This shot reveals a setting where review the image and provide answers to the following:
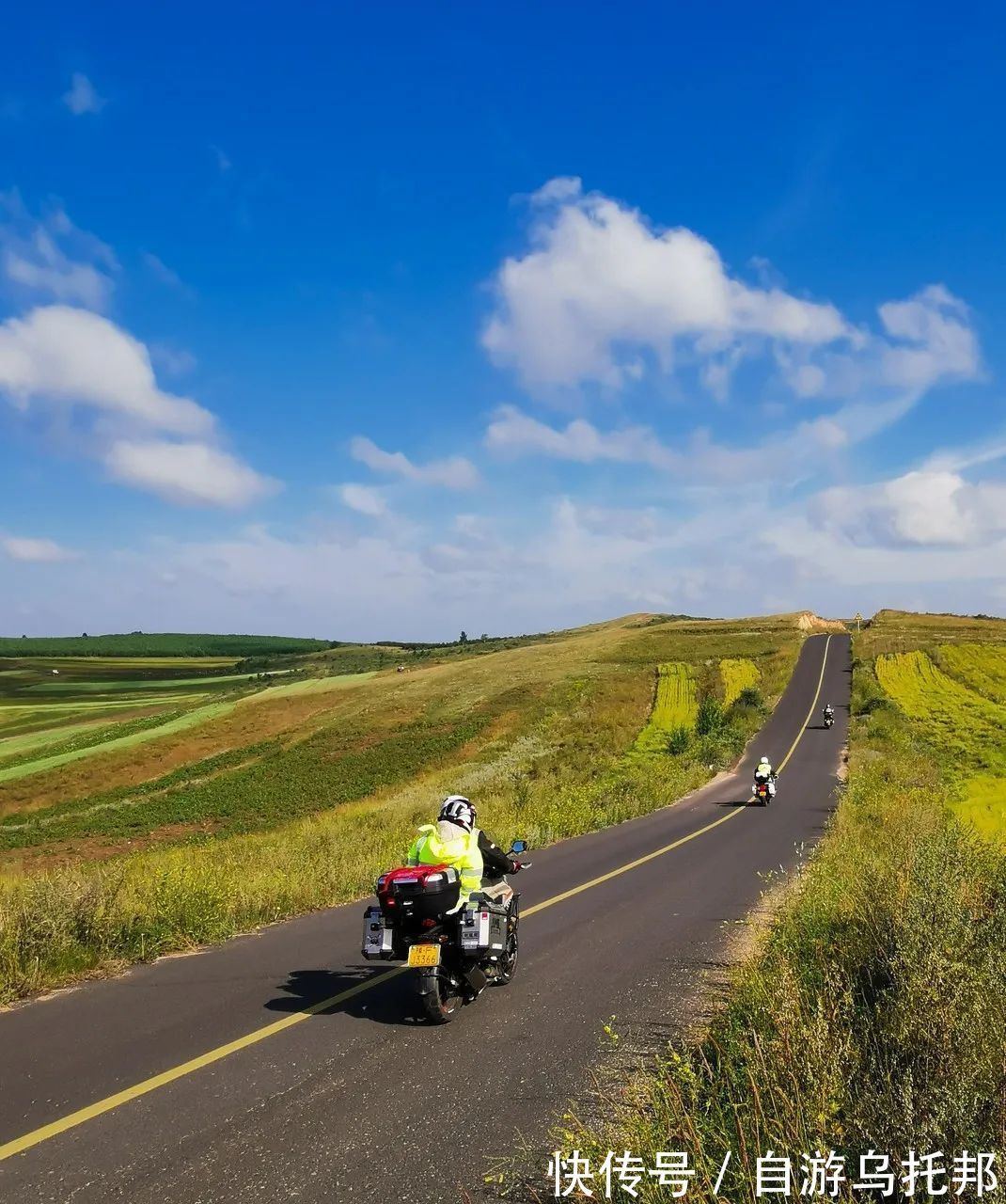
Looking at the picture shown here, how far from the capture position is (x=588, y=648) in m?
90.5

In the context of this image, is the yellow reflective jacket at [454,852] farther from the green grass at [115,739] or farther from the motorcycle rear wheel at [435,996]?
the green grass at [115,739]

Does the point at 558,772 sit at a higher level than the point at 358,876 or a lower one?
lower

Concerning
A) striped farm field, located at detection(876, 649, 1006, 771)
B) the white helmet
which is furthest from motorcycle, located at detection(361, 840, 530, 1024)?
striped farm field, located at detection(876, 649, 1006, 771)

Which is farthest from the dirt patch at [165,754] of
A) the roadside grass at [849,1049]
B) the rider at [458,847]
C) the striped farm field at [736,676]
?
the roadside grass at [849,1049]

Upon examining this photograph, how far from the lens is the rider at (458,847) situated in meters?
7.65

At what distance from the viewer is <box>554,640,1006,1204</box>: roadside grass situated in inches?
141

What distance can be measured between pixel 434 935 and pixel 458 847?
31.8 inches

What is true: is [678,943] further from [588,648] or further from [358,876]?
[588,648]

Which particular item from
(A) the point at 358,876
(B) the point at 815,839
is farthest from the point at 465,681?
(A) the point at 358,876

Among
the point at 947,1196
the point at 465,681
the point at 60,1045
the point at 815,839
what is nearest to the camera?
the point at 947,1196

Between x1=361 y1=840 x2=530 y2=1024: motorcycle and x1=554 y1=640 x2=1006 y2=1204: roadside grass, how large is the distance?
1973 millimetres

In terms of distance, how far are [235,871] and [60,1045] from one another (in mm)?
6739

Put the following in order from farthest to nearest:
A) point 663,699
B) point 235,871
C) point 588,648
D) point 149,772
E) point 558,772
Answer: point 588,648
point 663,699
point 149,772
point 558,772
point 235,871

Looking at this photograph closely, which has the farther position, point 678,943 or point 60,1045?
point 678,943
